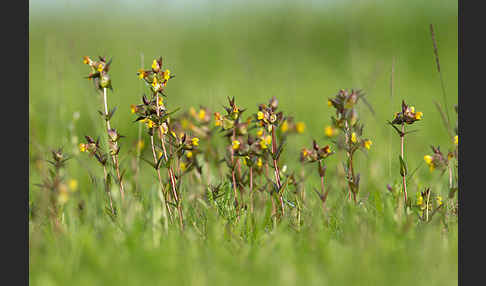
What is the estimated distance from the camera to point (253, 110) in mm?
6094

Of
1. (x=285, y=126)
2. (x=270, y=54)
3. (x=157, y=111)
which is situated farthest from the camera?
(x=270, y=54)

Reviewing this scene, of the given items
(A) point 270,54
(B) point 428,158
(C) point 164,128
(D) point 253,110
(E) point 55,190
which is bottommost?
(E) point 55,190

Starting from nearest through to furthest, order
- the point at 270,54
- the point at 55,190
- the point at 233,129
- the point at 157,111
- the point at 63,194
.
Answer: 1. the point at 63,194
2. the point at 55,190
3. the point at 157,111
4. the point at 233,129
5. the point at 270,54

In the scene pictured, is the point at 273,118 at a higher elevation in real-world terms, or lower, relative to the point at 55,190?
higher

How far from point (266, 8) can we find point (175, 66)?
2498mm

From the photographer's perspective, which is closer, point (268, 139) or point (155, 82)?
point (155, 82)

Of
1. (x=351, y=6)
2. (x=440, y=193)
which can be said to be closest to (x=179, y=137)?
(x=440, y=193)

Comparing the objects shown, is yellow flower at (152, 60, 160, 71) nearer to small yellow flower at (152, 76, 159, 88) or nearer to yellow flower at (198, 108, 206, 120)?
small yellow flower at (152, 76, 159, 88)

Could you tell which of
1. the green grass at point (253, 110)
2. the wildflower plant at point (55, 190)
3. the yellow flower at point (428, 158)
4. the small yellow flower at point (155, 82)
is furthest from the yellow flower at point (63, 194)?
the yellow flower at point (428, 158)

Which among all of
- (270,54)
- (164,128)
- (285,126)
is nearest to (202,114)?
(285,126)

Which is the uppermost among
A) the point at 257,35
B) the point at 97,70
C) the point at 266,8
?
the point at 266,8

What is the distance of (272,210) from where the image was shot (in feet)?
8.50

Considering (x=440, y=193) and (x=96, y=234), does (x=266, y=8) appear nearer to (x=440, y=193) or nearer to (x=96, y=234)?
(x=440, y=193)

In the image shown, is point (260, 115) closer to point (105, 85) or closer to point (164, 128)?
point (164, 128)
